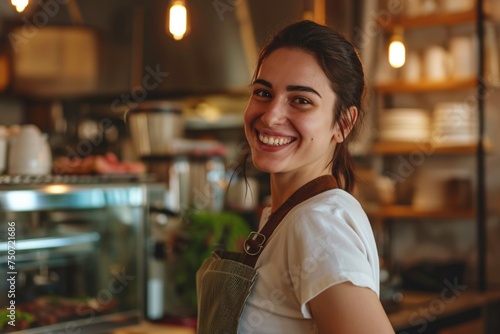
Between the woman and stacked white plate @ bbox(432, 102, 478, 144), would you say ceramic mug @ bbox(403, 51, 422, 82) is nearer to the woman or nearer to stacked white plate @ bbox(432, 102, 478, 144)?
stacked white plate @ bbox(432, 102, 478, 144)

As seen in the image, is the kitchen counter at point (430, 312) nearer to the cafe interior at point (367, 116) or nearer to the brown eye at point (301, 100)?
the cafe interior at point (367, 116)

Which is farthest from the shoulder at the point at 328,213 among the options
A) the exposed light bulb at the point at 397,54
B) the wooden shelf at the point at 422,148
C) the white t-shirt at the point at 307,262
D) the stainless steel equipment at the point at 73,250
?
the wooden shelf at the point at 422,148

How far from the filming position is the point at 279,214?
1256 mm

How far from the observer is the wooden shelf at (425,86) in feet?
14.1

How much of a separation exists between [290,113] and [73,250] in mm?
1564

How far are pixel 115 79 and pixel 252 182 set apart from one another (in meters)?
1.05

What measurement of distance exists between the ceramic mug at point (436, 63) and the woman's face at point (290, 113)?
3.28 metres

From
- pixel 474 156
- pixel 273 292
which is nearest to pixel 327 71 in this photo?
pixel 273 292

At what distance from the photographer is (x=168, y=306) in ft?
9.91

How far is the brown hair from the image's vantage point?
1252 mm

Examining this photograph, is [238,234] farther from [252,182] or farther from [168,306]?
[252,182]

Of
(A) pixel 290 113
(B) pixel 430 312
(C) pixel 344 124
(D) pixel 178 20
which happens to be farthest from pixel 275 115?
(B) pixel 430 312

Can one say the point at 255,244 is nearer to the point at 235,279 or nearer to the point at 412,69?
the point at 235,279

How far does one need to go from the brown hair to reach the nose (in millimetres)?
95
